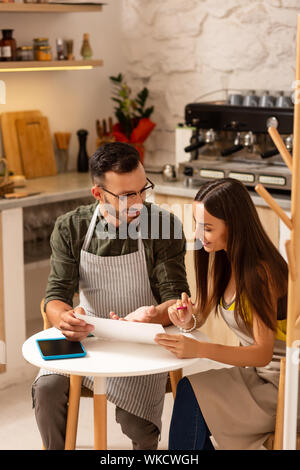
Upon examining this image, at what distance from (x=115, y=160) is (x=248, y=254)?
562 mm

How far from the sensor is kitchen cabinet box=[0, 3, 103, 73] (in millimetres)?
3600

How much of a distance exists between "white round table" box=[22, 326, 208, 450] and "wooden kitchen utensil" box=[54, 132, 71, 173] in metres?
2.10

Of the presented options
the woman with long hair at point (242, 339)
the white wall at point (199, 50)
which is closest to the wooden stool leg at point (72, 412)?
the woman with long hair at point (242, 339)

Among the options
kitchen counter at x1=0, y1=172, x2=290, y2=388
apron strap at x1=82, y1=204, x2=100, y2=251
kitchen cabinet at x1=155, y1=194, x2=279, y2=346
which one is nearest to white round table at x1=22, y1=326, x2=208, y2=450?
apron strap at x1=82, y1=204, x2=100, y2=251

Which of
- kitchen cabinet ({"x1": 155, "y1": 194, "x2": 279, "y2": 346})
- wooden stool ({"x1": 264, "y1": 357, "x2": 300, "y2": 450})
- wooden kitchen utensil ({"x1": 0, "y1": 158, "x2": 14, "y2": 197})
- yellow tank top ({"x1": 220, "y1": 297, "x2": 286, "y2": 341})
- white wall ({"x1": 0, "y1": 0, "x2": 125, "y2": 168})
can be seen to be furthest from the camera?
white wall ({"x1": 0, "y1": 0, "x2": 125, "y2": 168})

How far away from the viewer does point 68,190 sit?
3.65m

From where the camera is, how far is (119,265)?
8.08 ft

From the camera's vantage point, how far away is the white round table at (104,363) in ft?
6.50

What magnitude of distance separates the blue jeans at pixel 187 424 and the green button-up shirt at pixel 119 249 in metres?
0.40

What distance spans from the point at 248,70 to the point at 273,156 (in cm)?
64

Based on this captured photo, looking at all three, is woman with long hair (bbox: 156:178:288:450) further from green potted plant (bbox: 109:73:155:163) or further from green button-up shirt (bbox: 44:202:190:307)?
green potted plant (bbox: 109:73:155:163)

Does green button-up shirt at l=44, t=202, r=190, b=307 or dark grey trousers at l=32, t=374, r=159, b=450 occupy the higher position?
green button-up shirt at l=44, t=202, r=190, b=307

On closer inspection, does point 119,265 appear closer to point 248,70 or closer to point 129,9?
point 248,70

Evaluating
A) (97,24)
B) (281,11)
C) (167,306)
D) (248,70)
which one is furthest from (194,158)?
(167,306)
